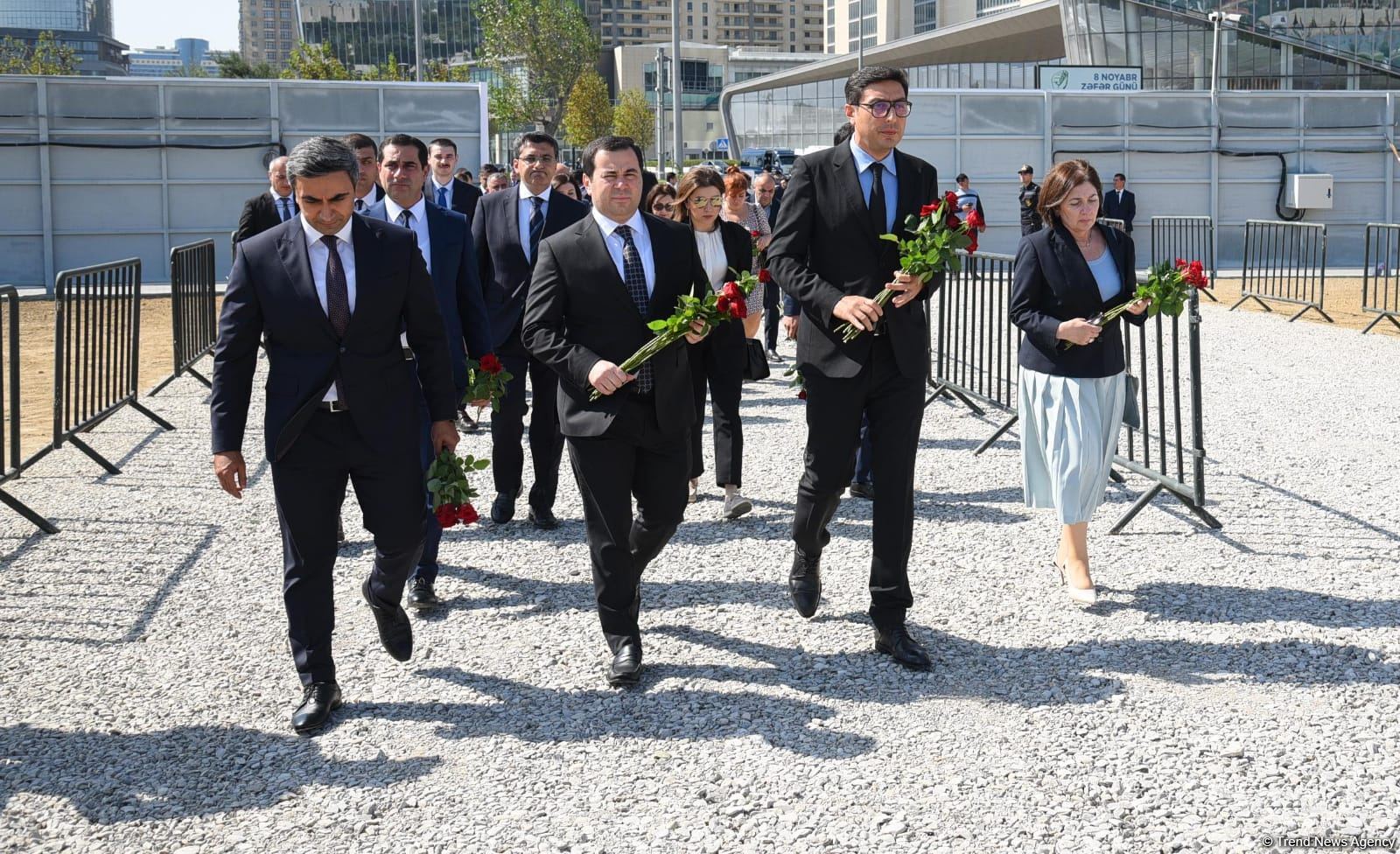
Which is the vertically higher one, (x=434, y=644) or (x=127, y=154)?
(x=127, y=154)

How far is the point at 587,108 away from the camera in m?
68.4

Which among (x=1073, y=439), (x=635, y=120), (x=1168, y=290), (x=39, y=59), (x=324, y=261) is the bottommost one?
(x=1073, y=439)

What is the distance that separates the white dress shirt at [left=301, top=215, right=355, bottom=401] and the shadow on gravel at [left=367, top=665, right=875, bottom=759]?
1.14m

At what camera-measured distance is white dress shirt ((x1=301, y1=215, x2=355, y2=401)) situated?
460 cm

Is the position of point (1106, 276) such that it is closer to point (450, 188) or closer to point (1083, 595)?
point (1083, 595)

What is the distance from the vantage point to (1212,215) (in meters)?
27.7

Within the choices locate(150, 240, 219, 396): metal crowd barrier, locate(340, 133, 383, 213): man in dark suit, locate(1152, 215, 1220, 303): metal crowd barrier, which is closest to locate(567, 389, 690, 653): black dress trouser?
locate(340, 133, 383, 213): man in dark suit

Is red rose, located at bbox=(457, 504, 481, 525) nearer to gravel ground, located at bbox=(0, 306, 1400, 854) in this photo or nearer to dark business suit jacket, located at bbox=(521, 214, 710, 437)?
dark business suit jacket, located at bbox=(521, 214, 710, 437)

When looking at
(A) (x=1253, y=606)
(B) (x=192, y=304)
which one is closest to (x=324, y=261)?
(A) (x=1253, y=606)

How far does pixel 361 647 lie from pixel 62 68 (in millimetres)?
62195

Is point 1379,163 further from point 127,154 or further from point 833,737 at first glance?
point 833,737

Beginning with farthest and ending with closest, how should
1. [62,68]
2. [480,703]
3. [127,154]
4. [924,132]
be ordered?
[62,68], [924,132], [127,154], [480,703]

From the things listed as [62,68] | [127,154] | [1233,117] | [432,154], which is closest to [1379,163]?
[1233,117]

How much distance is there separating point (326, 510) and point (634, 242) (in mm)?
1384
